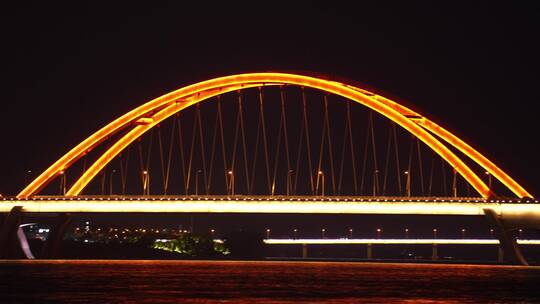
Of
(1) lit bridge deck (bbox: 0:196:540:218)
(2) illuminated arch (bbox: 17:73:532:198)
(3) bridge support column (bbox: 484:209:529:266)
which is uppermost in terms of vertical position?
(2) illuminated arch (bbox: 17:73:532:198)

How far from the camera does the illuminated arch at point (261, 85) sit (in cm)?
6988

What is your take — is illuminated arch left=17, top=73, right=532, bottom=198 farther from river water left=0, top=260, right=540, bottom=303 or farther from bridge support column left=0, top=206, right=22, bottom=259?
river water left=0, top=260, right=540, bottom=303

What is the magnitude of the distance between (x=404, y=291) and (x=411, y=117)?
29.0m

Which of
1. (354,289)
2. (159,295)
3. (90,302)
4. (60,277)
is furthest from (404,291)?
(60,277)

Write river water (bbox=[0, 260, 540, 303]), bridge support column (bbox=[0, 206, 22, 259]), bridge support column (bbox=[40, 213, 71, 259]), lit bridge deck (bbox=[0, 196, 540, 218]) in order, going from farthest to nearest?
bridge support column (bbox=[40, 213, 71, 259]), bridge support column (bbox=[0, 206, 22, 259]), lit bridge deck (bbox=[0, 196, 540, 218]), river water (bbox=[0, 260, 540, 303])

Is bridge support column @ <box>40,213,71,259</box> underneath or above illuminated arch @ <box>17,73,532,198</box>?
underneath

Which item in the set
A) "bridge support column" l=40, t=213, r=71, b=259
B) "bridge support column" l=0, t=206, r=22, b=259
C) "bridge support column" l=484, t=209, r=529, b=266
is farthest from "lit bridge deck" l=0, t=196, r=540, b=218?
"bridge support column" l=0, t=206, r=22, b=259

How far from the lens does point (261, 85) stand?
2852 inches

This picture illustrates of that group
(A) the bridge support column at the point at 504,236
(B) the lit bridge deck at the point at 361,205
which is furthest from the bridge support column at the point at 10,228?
(A) the bridge support column at the point at 504,236

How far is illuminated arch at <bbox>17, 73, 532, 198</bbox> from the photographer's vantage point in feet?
229

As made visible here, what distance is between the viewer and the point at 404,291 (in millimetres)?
42875

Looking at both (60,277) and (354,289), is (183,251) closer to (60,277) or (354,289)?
(60,277)

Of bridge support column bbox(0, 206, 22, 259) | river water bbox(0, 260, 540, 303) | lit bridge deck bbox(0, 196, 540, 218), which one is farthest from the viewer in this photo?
bridge support column bbox(0, 206, 22, 259)

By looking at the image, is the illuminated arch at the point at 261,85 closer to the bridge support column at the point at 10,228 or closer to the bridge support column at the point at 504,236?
the bridge support column at the point at 504,236
